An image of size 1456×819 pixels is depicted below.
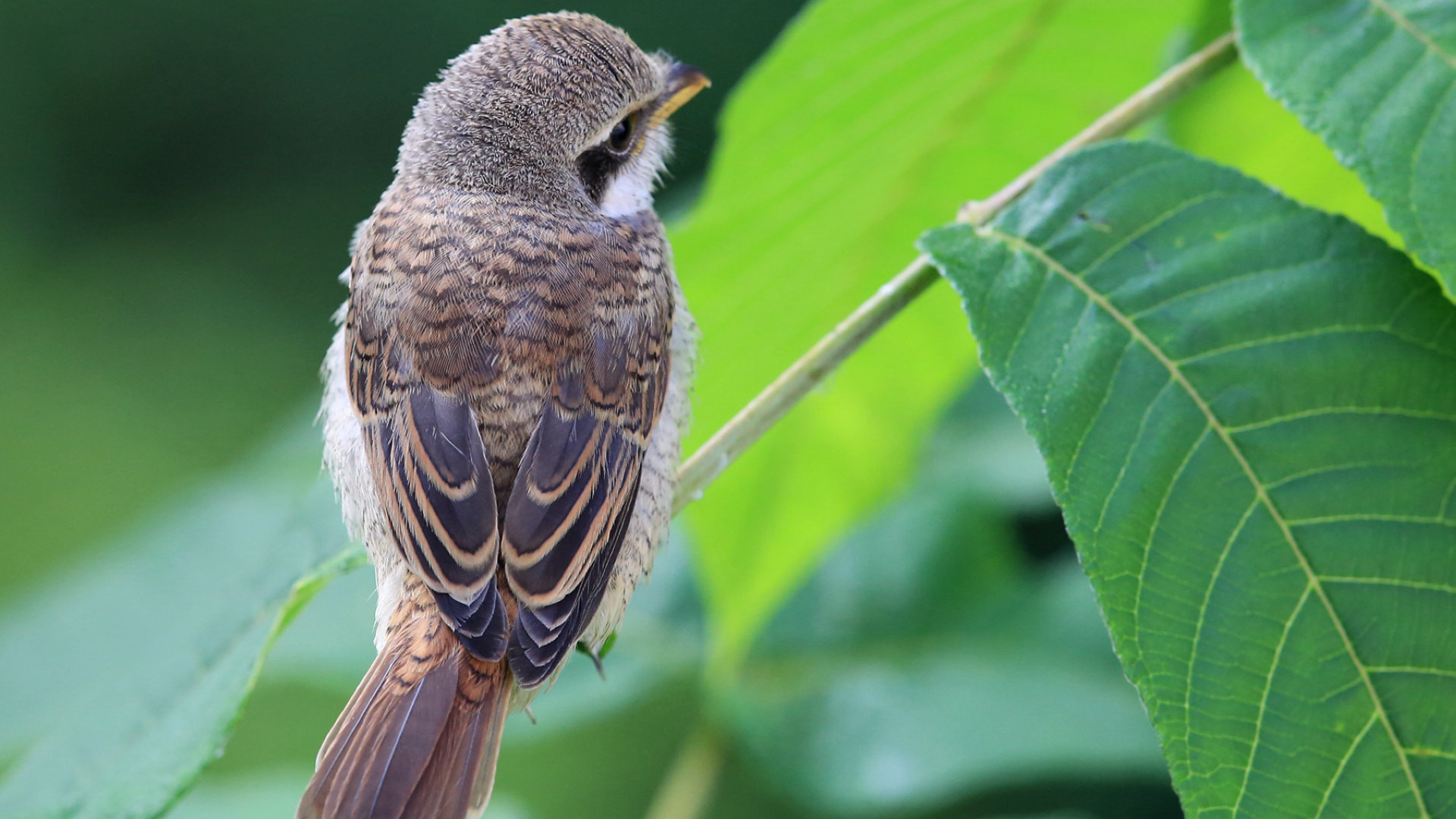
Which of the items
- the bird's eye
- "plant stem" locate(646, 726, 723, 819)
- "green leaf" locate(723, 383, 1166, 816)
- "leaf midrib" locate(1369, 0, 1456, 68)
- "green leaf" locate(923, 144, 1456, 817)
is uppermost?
the bird's eye

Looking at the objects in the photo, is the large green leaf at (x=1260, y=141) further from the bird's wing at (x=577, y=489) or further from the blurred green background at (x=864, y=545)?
the bird's wing at (x=577, y=489)

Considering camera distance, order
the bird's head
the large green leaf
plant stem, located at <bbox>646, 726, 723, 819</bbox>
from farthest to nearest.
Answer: plant stem, located at <bbox>646, 726, 723, 819</bbox> → the large green leaf → the bird's head

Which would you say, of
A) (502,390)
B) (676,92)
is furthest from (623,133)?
(502,390)

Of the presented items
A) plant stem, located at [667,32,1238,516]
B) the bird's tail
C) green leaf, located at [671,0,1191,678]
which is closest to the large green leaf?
green leaf, located at [671,0,1191,678]

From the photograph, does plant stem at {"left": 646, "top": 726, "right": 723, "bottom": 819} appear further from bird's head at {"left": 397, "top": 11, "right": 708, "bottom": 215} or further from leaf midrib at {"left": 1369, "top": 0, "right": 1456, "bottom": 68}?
leaf midrib at {"left": 1369, "top": 0, "right": 1456, "bottom": 68}

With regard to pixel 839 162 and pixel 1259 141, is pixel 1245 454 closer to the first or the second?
pixel 839 162

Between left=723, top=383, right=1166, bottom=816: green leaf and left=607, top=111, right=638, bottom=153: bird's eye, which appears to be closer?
left=607, top=111, right=638, bottom=153: bird's eye

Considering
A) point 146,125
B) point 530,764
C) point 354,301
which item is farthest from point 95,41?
point 354,301
